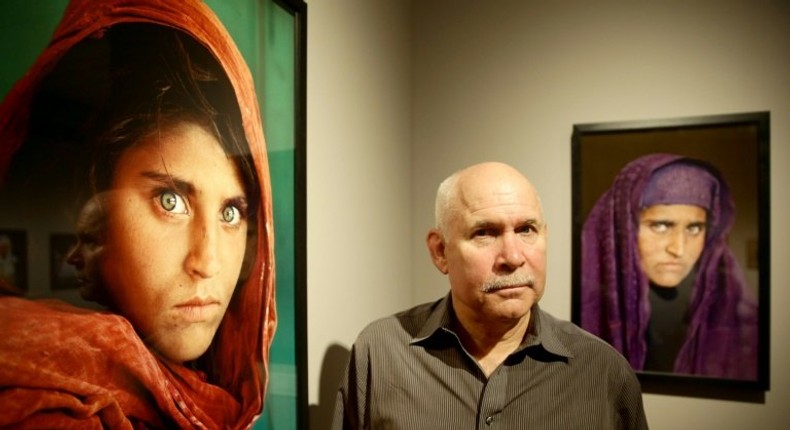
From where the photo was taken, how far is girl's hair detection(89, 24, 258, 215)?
23.9 inches

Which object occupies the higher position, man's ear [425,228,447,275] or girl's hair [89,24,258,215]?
girl's hair [89,24,258,215]

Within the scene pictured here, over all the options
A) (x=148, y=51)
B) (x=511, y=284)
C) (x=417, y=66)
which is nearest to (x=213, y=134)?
(x=148, y=51)

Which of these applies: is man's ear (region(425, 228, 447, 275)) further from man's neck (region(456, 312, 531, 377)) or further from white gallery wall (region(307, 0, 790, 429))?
white gallery wall (region(307, 0, 790, 429))

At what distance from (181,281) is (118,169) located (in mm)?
186

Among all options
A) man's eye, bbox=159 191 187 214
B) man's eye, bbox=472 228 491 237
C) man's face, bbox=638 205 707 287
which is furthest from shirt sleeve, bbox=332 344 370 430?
man's face, bbox=638 205 707 287

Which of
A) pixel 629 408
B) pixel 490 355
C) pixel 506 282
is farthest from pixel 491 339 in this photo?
pixel 629 408

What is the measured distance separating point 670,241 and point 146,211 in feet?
4.86

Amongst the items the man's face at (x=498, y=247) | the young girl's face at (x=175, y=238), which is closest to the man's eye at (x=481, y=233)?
the man's face at (x=498, y=247)

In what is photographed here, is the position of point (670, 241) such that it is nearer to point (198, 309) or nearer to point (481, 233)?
point (481, 233)

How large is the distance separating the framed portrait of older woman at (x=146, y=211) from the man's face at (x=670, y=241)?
1.15 meters

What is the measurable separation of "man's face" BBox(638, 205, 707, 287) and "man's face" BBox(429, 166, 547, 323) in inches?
25.3

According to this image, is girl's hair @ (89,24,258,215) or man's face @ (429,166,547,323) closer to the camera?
girl's hair @ (89,24,258,215)

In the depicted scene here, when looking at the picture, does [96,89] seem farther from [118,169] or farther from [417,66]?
[417,66]

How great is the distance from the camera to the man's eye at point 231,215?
2.65 ft
